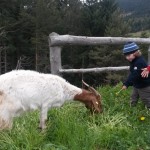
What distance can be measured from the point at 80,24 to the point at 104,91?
126ft

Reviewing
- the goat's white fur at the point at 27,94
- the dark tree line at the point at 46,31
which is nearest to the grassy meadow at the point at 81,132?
the goat's white fur at the point at 27,94

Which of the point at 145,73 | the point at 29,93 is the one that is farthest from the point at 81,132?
the point at 145,73

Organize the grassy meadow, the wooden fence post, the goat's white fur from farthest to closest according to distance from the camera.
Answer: the wooden fence post < the goat's white fur < the grassy meadow

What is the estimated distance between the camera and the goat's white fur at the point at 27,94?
5.67m

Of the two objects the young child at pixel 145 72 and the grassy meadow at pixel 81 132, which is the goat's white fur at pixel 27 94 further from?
the young child at pixel 145 72

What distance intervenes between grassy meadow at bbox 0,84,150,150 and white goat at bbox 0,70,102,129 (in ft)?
0.78

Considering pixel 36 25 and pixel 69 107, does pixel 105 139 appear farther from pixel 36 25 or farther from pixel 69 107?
pixel 36 25

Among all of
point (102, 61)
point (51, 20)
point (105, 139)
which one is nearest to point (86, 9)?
point (51, 20)

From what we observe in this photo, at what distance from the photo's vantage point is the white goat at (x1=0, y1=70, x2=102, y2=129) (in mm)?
5672

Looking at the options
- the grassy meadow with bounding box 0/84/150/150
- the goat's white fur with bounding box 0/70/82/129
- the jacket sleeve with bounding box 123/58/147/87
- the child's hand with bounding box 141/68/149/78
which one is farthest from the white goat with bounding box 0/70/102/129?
the child's hand with bounding box 141/68/149/78

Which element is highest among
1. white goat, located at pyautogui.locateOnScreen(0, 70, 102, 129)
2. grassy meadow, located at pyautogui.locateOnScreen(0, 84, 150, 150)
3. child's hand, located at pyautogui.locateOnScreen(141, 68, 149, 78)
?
child's hand, located at pyautogui.locateOnScreen(141, 68, 149, 78)

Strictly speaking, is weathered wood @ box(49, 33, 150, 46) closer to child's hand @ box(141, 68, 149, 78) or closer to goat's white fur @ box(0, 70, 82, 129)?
goat's white fur @ box(0, 70, 82, 129)

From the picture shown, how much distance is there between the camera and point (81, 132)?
18.2ft

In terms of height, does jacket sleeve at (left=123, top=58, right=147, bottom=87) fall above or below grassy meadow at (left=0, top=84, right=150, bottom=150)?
above
